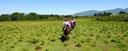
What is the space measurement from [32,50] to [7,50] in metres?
1.52

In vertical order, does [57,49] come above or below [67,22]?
below

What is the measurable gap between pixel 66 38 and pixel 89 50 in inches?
208

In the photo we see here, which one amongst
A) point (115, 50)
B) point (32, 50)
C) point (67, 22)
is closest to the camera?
point (115, 50)

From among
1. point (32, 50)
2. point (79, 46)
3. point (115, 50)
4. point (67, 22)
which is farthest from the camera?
point (67, 22)

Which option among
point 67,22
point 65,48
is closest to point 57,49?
point 65,48

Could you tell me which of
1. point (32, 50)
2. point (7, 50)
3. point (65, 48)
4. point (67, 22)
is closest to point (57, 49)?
point (65, 48)

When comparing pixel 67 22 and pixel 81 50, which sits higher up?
pixel 67 22

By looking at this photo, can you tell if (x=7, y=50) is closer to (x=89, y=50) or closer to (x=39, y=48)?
(x=39, y=48)

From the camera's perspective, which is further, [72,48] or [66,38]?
[66,38]

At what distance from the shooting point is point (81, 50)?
1360cm

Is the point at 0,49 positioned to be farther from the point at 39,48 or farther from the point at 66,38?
the point at 66,38

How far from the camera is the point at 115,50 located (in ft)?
42.8

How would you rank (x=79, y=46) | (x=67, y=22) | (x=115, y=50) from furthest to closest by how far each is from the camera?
1. (x=67, y=22)
2. (x=79, y=46)
3. (x=115, y=50)

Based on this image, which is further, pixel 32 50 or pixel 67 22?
pixel 67 22
